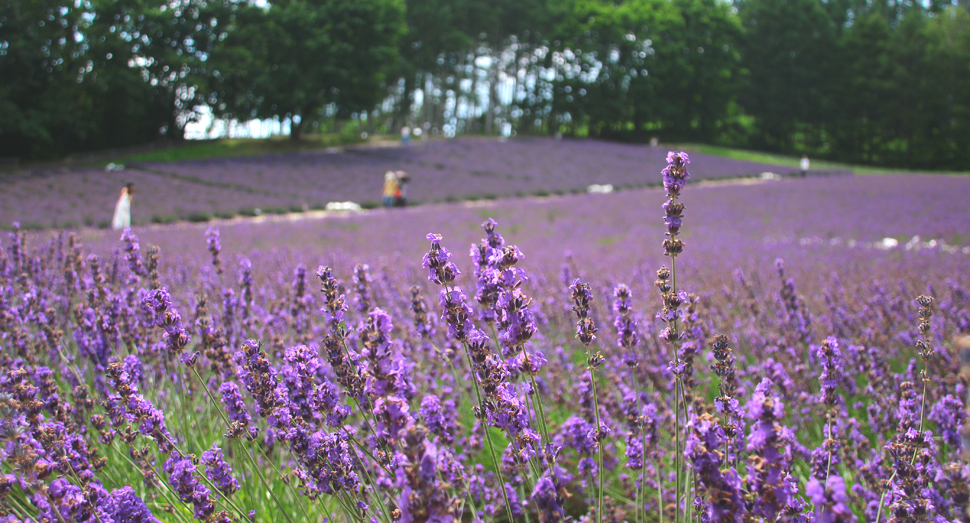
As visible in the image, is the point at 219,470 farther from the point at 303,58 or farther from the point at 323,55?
the point at 303,58

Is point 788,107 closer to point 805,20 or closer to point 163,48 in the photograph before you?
point 805,20

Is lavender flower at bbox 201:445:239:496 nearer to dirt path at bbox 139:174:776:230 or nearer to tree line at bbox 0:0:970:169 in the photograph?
dirt path at bbox 139:174:776:230

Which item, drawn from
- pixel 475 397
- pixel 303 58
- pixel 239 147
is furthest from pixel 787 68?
pixel 475 397

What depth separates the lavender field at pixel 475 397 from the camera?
1341 millimetres

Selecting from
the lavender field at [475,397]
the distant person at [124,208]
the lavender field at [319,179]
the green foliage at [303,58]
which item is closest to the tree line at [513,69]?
the green foliage at [303,58]

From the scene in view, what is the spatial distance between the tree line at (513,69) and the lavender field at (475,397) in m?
29.8

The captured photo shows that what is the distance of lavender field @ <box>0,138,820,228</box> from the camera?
16.4 meters

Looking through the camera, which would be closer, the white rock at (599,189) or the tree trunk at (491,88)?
the white rock at (599,189)

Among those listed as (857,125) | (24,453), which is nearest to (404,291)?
(24,453)

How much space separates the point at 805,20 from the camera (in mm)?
51031

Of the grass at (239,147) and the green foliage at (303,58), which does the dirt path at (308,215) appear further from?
the green foliage at (303,58)

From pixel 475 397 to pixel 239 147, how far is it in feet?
119

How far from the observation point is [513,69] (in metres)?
51.8

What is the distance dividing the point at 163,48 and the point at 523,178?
70.9 feet
